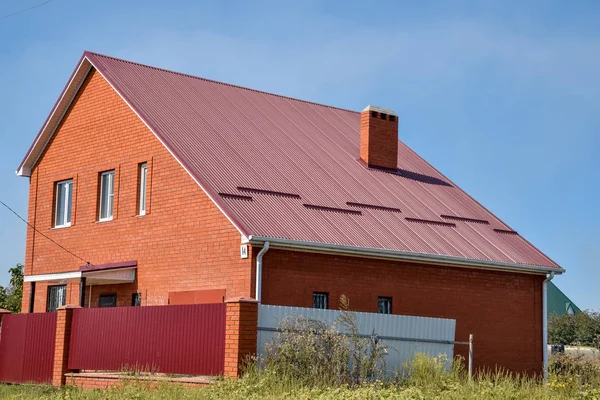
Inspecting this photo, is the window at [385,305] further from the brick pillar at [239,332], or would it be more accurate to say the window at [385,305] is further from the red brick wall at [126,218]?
the brick pillar at [239,332]

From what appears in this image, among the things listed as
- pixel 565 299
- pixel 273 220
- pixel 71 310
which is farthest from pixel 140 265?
pixel 565 299

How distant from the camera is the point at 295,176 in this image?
25.1 metres

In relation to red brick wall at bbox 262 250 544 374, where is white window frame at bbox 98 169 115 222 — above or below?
above

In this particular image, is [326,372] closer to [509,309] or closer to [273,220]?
[273,220]

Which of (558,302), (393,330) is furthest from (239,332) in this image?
(558,302)

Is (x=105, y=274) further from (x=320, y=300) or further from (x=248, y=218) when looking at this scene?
(x=320, y=300)

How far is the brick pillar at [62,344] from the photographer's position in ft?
70.1

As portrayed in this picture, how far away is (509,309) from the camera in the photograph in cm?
2594

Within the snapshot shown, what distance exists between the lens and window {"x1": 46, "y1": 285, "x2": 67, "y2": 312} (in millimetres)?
27362

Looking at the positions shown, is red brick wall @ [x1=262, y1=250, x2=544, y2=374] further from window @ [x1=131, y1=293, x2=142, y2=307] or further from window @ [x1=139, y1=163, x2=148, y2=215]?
window @ [x1=139, y1=163, x2=148, y2=215]

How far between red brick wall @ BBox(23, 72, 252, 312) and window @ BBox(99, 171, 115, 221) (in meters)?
0.20

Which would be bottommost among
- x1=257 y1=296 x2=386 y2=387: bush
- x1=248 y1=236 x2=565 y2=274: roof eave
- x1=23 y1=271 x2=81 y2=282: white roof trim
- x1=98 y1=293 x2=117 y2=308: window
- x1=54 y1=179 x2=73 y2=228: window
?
x1=257 y1=296 x2=386 y2=387: bush

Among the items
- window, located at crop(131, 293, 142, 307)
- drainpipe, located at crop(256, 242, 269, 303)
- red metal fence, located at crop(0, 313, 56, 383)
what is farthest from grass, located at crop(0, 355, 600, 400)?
window, located at crop(131, 293, 142, 307)

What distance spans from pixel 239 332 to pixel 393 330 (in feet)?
12.7
